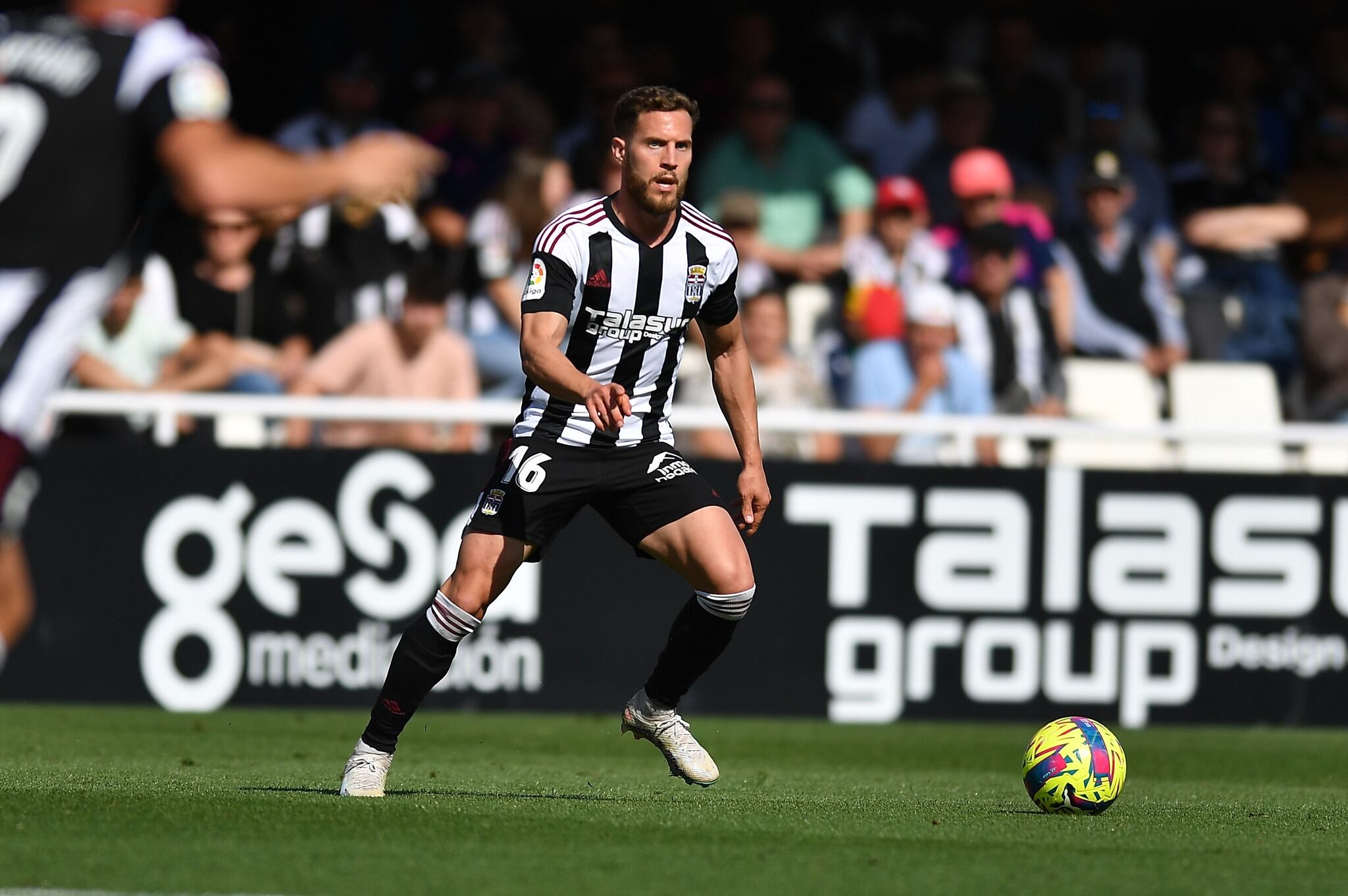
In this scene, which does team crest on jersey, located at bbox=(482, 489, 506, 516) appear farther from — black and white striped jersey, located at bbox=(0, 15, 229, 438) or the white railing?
the white railing

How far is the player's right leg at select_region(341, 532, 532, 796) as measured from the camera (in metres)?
7.02

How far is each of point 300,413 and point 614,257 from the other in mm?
4132

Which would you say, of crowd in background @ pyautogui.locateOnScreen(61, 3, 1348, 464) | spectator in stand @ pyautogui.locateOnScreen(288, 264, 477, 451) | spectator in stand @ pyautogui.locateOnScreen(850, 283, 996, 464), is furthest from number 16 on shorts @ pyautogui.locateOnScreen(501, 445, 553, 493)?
spectator in stand @ pyautogui.locateOnScreen(850, 283, 996, 464)

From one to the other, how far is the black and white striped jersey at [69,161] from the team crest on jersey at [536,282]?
2.07m

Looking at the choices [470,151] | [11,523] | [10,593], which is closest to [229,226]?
[470,151]

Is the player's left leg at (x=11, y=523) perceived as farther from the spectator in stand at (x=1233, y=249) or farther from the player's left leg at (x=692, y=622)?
the spectator in stand at (x=1233, y=249)

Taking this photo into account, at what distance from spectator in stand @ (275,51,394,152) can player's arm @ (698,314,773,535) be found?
19.4ft

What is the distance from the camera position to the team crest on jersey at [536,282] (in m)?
6.96

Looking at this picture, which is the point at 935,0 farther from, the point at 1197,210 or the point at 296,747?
the point at 296,747

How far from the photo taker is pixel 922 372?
40.2 ft

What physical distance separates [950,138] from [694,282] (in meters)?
7.04

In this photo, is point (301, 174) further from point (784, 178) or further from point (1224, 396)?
point (784, 178)

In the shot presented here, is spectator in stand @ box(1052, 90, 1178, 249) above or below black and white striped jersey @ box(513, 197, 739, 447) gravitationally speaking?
above

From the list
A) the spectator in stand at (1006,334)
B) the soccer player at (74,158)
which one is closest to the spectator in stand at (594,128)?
the spectator in stand at (1006,334)
